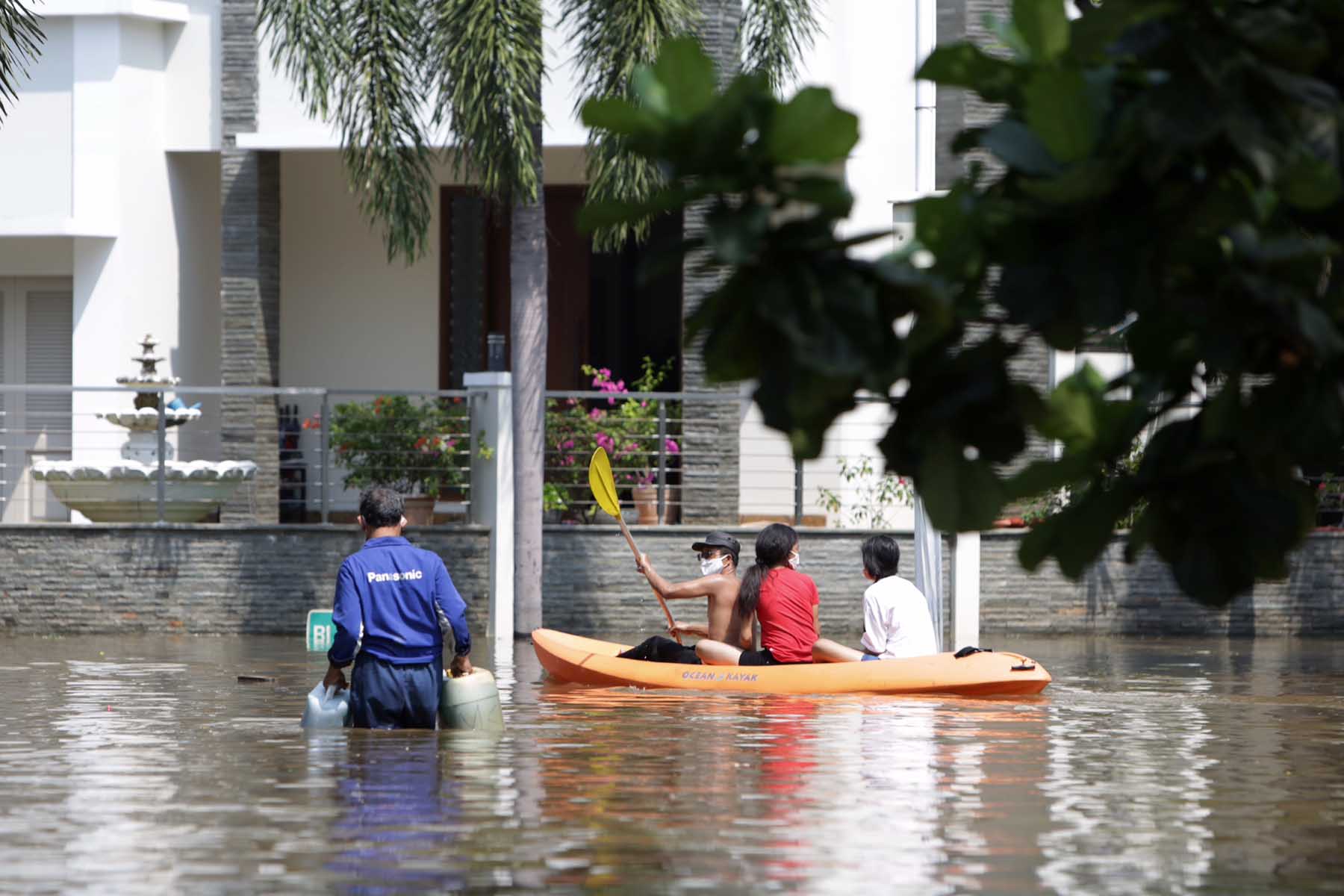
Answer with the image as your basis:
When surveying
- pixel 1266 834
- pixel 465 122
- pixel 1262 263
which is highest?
pixel 465 122

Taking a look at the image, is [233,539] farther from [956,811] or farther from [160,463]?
[956,811]

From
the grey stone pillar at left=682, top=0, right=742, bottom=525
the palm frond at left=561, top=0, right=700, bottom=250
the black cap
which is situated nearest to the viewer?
the black cap

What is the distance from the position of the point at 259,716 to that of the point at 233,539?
729cm

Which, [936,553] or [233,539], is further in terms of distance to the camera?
[233,539]

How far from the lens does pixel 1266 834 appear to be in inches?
313

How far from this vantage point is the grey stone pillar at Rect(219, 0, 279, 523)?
21.3 metres

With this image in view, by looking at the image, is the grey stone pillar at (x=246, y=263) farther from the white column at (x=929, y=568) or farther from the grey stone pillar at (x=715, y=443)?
the white column at (x=929, y=568)

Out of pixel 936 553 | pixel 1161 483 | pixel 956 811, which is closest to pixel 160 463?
pixel 936 553

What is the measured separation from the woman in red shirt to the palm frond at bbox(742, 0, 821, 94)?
21.7 feet

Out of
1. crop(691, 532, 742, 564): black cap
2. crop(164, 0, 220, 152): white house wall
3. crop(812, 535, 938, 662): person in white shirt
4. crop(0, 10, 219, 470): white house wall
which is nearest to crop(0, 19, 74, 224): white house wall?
crop(0, 10, 219, 470): white house wall

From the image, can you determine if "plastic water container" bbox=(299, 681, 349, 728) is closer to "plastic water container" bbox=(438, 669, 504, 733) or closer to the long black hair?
"plastic water container" bbox=(438, 669, 504, 733)

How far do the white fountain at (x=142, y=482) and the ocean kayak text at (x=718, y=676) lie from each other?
712 centimetres

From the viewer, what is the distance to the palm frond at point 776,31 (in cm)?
1934

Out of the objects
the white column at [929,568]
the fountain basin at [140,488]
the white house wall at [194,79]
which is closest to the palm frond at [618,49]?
the white column at [929,568]
